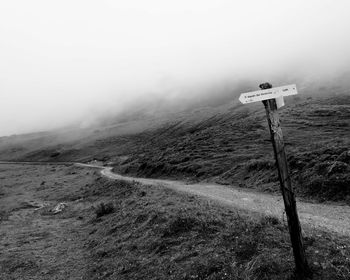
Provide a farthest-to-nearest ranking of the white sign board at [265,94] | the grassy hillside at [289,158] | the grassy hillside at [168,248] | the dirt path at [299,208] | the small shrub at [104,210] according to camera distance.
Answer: the small shrub at [104,210] → the grassy hillside at [289,158] → the dirt path at [299,208] → the grassy hillside at [168,248] → the white sign board at [265,94]

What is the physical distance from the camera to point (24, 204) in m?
44.5

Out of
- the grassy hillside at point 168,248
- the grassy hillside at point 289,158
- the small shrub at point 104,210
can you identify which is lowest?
the grassy hillside at point 289,158

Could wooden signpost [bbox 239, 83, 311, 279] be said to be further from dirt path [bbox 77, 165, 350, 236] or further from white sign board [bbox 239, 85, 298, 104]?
dirt path [bbox 77, 165, 350, 236]

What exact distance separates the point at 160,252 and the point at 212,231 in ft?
9.11

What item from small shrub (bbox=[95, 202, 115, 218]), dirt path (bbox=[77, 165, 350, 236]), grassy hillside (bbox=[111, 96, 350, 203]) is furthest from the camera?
small shrub (bbox=[95, 202, 115, 218])

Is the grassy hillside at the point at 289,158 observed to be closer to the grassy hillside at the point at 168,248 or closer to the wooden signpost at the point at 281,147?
the grassy hillside at the point at 168,248

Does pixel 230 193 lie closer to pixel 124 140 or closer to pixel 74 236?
pixel 74 236

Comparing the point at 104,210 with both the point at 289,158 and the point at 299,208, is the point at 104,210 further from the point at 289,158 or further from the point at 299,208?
the point at 289,158

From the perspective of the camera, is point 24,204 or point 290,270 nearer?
point 290,270

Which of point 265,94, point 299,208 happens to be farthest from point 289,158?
point 265,94

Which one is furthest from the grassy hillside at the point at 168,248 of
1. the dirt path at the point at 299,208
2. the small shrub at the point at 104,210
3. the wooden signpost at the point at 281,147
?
the dirt path at the point at 299,208

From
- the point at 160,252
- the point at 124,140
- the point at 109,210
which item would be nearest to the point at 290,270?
the point at 160,252

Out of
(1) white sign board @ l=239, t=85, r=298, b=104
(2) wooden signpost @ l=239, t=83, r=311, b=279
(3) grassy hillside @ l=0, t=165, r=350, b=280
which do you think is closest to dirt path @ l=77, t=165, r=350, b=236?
(3) grassy hillside @ l=0, t=165, r=350, b=280

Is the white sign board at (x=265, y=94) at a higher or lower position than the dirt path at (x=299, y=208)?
higher
